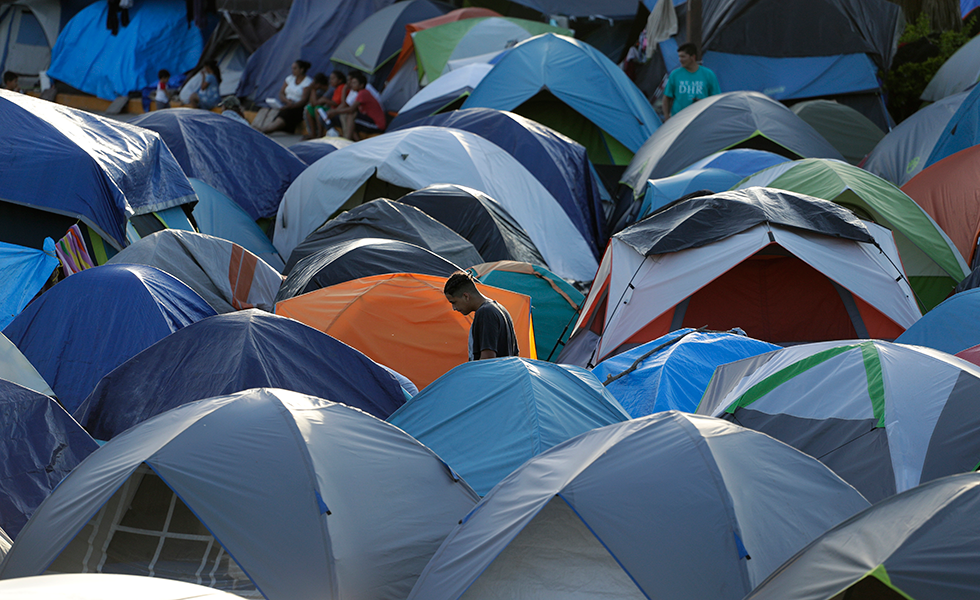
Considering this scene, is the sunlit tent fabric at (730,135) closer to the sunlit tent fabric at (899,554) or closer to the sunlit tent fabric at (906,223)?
the sunlit tent fabric at (906,223)

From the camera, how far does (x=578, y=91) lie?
43.2 ft

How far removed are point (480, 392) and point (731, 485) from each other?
5.73 ft

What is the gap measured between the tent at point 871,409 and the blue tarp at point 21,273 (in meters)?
5.56

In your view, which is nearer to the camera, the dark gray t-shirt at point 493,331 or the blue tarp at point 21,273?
the dark gray t-shirt at point 493,331

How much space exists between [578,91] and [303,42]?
21.3 ft

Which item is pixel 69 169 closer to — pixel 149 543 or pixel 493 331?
pixel 493 331

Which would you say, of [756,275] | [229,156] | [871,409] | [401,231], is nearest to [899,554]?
[871,409]

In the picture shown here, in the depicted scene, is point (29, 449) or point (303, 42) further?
point (303, 42)

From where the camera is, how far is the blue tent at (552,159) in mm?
11578

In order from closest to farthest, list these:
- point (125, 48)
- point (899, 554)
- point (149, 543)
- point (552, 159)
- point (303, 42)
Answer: point (899, 554) < point (149, 543) < point (552, 159) < point (303, 42) < point (125, 48)

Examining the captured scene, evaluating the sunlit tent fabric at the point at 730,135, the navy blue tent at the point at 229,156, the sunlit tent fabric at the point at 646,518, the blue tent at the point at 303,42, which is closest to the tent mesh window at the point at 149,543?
the sunlit tent fabric at the point at 646,518

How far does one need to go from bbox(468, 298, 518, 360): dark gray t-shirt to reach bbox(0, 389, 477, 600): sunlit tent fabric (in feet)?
3.80

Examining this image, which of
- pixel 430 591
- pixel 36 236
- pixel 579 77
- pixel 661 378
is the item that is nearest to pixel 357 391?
pixel 661 378

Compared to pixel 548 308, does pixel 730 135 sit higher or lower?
higher
